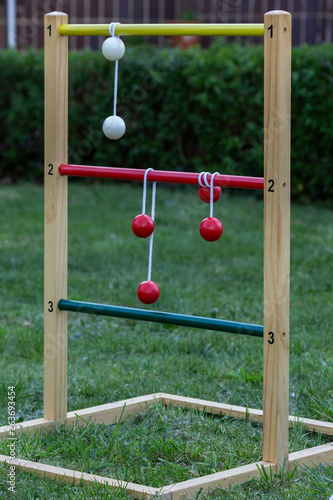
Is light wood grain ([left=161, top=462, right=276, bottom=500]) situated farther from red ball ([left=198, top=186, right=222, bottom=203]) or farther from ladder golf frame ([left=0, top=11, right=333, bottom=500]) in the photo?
red ball ([left=198, top=186, right=222, bottom=203])

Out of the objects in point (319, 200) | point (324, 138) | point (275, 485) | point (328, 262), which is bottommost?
point (275, 485)

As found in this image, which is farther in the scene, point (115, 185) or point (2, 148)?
point (2, 148)

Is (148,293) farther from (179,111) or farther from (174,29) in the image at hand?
(179,111)

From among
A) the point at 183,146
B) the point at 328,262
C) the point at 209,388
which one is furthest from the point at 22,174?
the point at 209,388

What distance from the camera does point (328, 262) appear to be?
5273mm

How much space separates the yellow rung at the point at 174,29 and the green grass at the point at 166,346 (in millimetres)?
1300

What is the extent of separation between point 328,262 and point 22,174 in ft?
15.0

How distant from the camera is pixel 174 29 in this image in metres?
2.37

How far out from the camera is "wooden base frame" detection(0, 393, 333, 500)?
7.20 feet

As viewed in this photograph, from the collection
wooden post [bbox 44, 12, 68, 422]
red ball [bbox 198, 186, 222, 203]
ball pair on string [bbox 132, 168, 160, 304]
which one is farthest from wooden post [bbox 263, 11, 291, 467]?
wooden post [bbox 44, 12, 68, 422]

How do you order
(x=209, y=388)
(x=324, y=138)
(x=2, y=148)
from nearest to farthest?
(x=209, y=388)
(x=324, y=138)
(x=2, y=148)

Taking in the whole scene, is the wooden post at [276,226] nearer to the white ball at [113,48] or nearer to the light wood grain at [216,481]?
the light wood grain at [216,481]

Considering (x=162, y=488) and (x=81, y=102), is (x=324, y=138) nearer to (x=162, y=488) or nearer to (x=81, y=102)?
(x=81, y=102)

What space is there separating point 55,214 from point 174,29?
0.73 m
